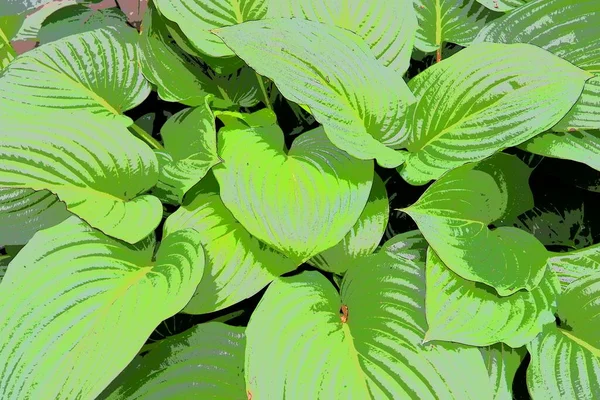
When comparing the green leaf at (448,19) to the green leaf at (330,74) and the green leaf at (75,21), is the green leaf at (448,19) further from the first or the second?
the green leaf at (75,21)

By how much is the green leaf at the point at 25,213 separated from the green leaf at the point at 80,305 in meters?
0.11

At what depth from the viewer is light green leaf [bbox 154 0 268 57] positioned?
79 centimetres

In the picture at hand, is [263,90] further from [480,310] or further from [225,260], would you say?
[480,310]

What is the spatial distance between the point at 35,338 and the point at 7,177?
0.71 feet

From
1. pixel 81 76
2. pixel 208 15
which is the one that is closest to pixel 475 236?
pixel 208 15

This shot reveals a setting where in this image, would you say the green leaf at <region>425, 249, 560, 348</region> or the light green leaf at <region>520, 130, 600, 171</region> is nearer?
the green leaf at <region>425, 249, 560, 348</region>

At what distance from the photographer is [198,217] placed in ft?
2.35

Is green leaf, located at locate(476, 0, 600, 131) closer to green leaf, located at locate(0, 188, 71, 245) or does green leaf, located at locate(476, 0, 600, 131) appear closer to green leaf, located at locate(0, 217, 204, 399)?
green leaf, located at locate(0, 217, 204, 399)

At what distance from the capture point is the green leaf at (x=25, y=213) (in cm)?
70

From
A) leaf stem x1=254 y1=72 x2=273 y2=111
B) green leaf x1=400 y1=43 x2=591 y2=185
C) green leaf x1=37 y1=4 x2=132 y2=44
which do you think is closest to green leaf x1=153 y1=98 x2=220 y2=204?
leaf stem x1=254 y1=72 x2=273 y2=111

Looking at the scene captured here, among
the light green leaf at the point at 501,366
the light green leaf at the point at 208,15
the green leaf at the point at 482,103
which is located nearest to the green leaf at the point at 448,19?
the green leaf at the point at 482,103

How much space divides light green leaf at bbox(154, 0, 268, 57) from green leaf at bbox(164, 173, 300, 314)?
268 millimetres

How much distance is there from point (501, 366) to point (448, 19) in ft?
1.95

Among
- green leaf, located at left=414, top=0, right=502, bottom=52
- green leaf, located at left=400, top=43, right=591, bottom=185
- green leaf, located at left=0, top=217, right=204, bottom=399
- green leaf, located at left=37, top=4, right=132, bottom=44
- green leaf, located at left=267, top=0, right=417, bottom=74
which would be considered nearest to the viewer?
green leaf, located at left=0, top=217, right=204, bottom=399
